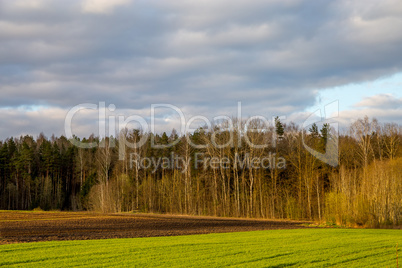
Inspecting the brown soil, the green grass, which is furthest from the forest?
the green grass

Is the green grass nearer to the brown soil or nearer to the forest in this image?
the brown soil

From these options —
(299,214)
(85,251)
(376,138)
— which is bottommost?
(299,214)

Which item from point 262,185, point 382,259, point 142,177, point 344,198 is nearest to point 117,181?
point 142,177

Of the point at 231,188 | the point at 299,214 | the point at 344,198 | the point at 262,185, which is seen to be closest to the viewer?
the point at 344,198

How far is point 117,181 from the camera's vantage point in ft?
213

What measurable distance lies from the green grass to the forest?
699 inches

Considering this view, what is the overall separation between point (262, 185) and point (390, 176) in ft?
69.6

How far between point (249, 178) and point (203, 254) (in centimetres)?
4249

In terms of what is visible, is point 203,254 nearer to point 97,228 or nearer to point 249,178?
point 97,228

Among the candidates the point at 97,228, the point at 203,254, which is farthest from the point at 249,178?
the point at 203,254

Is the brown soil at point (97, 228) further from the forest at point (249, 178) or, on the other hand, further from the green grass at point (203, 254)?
the forest at point (249, 178)

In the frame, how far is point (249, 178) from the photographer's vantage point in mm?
58219

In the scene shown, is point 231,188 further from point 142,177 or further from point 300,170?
point 142,177

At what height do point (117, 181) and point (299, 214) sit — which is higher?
point (117, 181)
